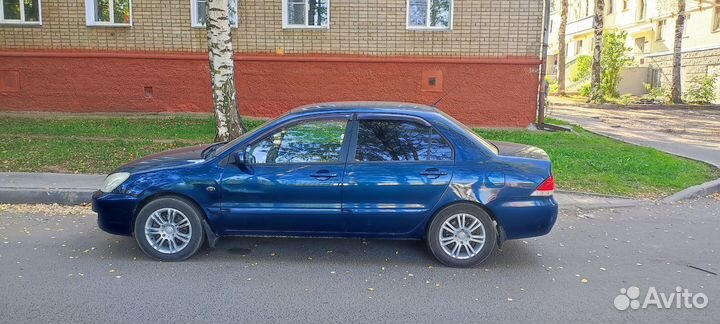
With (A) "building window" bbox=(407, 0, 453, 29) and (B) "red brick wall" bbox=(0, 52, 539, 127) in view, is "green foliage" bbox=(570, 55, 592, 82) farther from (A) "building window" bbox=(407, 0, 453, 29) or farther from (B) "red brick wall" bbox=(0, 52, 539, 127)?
(A) "building window" bbox=(407, 0, 453, 29)

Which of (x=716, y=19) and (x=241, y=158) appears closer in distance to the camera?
(x=241, y=158)

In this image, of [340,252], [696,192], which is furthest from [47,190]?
[696,192]

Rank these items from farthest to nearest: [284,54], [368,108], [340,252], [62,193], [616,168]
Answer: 1. [284,54]
2. [616,168]
3. [62,193]
4. [340,252]
5. [368,108]

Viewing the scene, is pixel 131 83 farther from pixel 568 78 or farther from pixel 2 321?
pixel 568 78

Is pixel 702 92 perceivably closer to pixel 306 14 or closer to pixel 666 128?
pixel 666 128

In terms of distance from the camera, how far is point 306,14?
14.1 meters

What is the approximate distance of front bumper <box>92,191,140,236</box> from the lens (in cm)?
503

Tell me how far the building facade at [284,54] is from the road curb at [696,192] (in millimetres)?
6065

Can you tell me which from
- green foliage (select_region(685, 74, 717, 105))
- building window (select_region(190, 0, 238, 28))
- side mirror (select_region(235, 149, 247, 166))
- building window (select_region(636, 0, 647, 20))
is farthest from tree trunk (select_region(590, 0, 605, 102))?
→ side mirror (select_region(235, 149, 247, 166))

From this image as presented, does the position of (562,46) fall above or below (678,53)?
above

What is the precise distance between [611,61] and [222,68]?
22923 mm

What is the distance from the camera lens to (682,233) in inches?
245

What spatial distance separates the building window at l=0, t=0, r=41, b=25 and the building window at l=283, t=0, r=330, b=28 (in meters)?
6.43

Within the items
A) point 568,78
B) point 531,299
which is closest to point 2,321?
point 531,299
